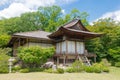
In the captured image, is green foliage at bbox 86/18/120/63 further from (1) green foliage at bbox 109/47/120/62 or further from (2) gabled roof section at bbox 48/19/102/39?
(2) gabled roof section at bbox 48/19/102/39

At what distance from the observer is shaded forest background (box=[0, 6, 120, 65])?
1049 inches

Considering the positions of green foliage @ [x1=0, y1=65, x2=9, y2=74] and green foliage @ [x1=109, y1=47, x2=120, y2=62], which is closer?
green foliage @ [x1=0, y1=65, x2=9, y2=74]

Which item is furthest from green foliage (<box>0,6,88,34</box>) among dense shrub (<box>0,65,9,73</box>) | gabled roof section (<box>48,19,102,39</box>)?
dense shrub (<box>0,65,9,73</box>)

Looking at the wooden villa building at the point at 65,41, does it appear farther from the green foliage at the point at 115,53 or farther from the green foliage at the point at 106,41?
the green foliage at the point at 115,53

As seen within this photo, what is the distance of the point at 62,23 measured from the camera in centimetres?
3772

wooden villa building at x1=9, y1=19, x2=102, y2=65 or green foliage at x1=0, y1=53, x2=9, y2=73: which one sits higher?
wooden villa building at x1=9, y1=19, x2=102, y2=65

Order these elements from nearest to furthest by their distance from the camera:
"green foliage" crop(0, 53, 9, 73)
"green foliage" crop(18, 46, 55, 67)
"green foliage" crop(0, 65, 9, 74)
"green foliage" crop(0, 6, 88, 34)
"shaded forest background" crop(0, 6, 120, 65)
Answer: "green foliage" crop(0, 65, 9, 74), "green foliage" crop(0, 53, 9, 73), "green foliage" crop(18, 46, 55, 67), "shaded forest background" crop(0, 6, 120, 65), "green foliage" crop(0, 6, 88, 34)

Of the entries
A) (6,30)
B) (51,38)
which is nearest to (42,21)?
(6,30)

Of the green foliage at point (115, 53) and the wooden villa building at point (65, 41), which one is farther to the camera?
the green foliage at point (115, 53)

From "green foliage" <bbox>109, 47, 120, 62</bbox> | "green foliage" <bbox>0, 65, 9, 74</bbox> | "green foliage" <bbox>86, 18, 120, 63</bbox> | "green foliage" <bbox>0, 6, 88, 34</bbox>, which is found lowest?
"green foliage" <bbox>0, 65, 9, 74</bbox>

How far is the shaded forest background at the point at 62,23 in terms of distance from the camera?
26.6 metres

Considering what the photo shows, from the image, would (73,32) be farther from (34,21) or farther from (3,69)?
(34,21)

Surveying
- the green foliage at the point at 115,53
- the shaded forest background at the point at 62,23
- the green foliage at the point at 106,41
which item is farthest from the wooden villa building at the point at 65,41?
the green foliage at the point at 115,53

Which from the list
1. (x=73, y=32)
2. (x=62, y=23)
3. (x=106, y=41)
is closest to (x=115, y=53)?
(x=106, y=41)
